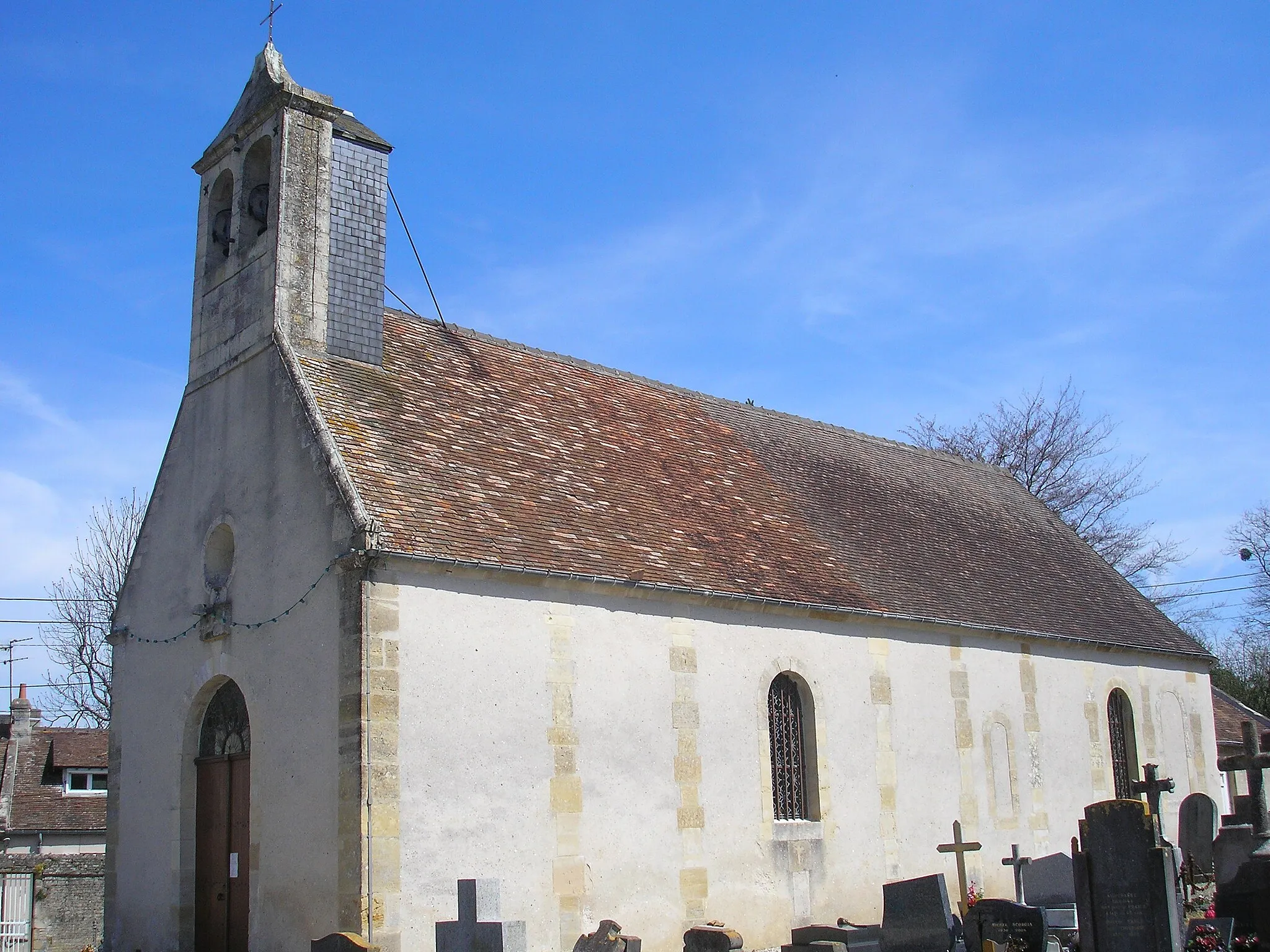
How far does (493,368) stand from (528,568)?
513cm

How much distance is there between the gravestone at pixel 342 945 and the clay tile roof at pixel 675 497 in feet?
12.1

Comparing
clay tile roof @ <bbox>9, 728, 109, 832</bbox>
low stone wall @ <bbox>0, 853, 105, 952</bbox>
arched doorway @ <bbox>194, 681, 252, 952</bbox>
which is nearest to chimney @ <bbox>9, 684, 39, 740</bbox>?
clay tile roof @ <bbox>9, 728, 109, 832</bbox>

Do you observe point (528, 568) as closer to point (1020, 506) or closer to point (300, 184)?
point (300, 184)

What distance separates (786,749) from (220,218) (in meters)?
10.4

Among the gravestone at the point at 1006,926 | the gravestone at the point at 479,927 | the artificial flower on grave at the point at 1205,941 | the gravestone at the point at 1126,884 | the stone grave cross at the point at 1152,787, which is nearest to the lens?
the gravestone at the point at 479,927

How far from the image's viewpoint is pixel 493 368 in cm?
1788

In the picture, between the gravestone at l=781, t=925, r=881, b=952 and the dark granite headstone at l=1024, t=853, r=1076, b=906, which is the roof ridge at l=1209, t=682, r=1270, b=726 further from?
the gravestone at l=781, t=925, r=881, b=952

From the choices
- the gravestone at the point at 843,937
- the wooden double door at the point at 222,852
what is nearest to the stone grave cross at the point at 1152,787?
the gravestone at the point at 843,937

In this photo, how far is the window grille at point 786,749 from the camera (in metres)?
16.0

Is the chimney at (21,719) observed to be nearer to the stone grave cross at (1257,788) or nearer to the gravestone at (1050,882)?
the gravestone at (1050,882)

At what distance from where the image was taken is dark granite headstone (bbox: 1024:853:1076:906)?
652 inches

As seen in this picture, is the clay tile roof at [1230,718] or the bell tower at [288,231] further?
the clay tile roof at [1230,718]

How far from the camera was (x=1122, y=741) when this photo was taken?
21969 millimetres

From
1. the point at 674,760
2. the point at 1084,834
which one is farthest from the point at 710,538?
the point at 1084,834
